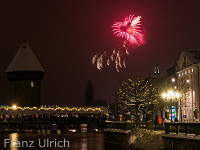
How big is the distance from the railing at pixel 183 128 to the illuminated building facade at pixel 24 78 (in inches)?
2930

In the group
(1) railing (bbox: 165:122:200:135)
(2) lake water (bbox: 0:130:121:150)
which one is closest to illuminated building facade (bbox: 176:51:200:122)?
(2) lake water (bbox: 0:130:121:150)

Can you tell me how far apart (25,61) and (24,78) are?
432 centimetres

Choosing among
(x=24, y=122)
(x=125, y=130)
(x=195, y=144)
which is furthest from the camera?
(x=24, y=122)

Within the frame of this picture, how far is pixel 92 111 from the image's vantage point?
88.6 meters

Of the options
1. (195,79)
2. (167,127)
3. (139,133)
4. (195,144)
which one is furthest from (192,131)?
(195,79)

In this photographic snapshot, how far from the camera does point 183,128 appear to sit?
2859 cm

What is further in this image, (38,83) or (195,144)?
(38,83)

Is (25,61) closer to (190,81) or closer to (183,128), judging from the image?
(190,81)

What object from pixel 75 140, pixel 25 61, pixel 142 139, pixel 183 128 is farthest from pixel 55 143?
pixel 25 61

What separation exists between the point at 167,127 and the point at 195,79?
58298mm

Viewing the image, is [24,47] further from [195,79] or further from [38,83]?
[195,79]

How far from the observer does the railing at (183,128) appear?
26.4 meters

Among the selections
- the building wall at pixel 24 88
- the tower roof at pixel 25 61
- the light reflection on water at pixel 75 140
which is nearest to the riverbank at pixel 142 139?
the light reflection on water at pixel 75 140

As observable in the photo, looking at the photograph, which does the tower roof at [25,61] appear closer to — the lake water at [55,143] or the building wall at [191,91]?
the building wall at [191,91]
